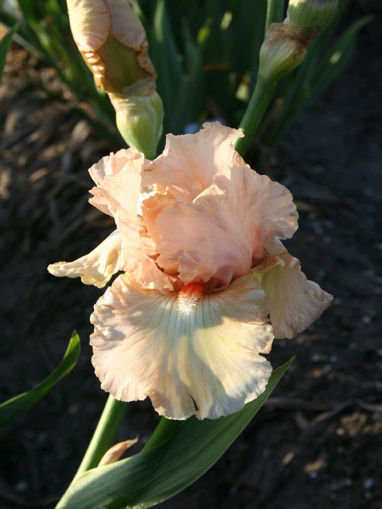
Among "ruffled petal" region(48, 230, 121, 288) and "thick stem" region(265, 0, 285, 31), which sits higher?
"thick stem" region(265, 0, 285, 31)

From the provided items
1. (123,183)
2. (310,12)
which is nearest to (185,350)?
(123,183)

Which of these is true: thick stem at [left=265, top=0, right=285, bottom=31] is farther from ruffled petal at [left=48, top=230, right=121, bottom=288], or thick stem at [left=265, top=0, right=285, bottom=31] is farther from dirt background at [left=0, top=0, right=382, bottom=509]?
dirt background at [left=0, top=0, right=382, bottom=509]

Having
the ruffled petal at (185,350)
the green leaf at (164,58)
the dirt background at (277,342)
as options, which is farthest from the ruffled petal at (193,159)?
the green leaf at (164,58)

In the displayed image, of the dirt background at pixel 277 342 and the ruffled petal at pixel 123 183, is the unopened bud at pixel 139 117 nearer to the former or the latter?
the ruffled petal at pixel 123 183

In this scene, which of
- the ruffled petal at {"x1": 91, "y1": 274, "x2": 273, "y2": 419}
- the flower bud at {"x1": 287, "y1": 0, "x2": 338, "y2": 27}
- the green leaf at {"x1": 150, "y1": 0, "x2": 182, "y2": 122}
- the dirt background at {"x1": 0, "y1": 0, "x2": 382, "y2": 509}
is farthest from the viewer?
the green leaf at {"x1": 150, "y1": 0, "x2": 182, "y2": 122}

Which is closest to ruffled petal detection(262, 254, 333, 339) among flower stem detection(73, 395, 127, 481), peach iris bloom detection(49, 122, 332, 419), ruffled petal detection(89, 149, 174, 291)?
peach iris bloom detection(49, 122, 332, 419)
